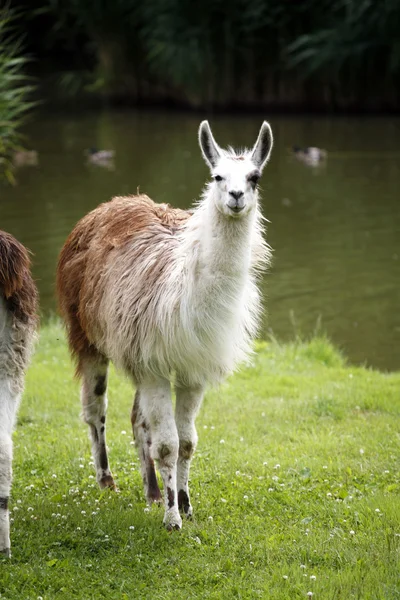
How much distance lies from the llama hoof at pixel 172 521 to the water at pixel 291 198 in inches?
181

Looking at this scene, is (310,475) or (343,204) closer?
(310,475)

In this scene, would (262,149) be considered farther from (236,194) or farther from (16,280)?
(16,280)

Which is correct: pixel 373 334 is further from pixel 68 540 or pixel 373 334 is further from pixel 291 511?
pixel 68 540

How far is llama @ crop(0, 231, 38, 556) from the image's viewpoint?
4293 mm

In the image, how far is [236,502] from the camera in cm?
520

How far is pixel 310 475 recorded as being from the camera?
5.62 m

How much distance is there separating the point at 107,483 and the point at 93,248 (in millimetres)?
1394

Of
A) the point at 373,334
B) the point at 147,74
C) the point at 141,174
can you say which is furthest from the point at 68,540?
the point at 147,74

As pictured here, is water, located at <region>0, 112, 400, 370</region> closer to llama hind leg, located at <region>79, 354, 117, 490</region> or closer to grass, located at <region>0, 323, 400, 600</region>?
grass, located at <region>0, 323, 400, 600</region>

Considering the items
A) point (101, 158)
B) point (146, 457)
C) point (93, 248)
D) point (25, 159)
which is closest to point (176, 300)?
point (93, 248)

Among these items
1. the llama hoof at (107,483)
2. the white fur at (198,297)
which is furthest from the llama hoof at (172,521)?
the llama hoof at (107,483)

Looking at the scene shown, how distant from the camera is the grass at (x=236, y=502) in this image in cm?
418

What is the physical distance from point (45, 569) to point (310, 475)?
1908mm

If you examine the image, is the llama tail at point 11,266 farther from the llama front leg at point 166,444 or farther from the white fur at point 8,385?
the llama front leg at point 166,444
